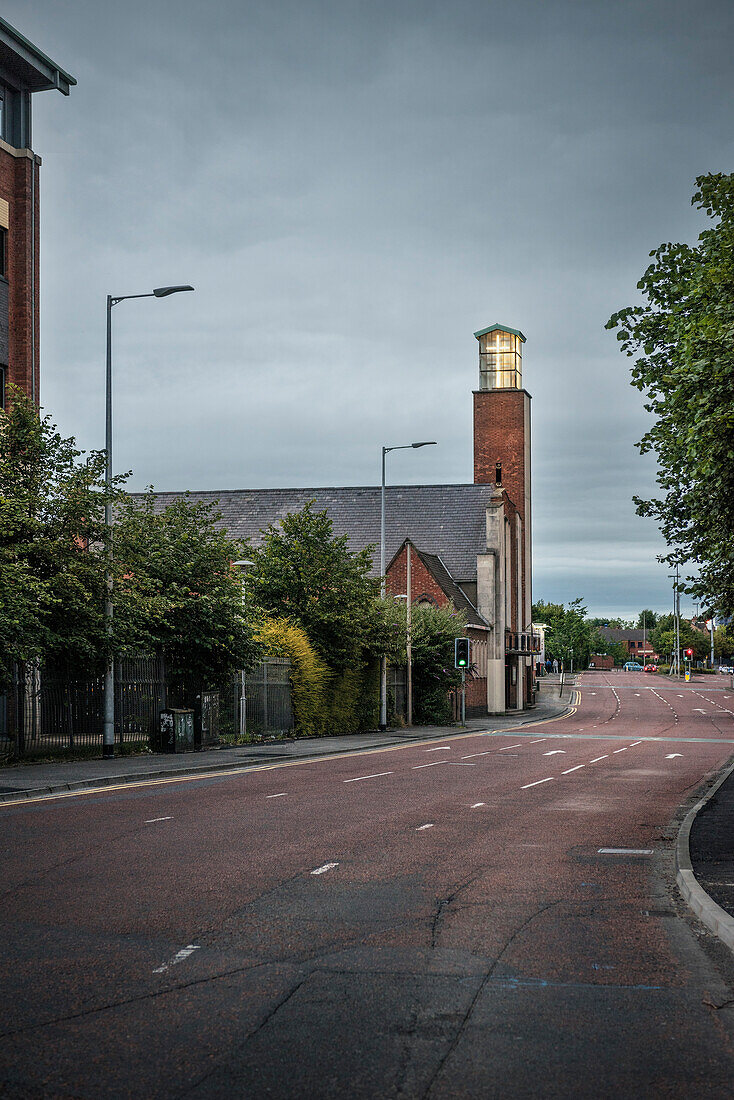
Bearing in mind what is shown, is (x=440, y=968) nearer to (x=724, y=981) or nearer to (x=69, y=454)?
(x=724, y=981)

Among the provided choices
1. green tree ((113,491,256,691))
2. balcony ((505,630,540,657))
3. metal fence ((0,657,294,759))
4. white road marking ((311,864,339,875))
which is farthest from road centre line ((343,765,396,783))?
balcony ((505,630,540,657))

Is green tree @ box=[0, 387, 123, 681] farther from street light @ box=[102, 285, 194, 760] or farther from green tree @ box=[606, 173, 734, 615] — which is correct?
green tree @ box=[606, 173, 734, 615]

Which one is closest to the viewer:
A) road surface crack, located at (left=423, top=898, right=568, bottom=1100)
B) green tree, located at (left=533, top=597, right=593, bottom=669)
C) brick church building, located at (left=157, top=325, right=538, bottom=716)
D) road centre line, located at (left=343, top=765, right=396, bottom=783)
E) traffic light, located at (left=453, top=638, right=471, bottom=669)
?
road surface crack, located at (left=423, top=898, right=568, bottom=1100)

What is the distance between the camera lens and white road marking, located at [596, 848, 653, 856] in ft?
40.1

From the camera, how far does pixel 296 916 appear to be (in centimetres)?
855

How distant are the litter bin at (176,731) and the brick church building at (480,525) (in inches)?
1162

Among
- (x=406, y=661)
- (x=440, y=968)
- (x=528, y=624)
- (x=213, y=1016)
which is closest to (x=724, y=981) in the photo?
(x=440, y=968)

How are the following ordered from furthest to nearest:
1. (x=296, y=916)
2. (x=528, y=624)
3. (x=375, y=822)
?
(x=528, y=624), (x=375, y=822), (x=296, y=916)

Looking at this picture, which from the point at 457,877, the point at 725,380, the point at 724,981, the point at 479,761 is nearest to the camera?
the point at 724,981

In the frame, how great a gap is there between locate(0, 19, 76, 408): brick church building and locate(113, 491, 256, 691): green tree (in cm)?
563

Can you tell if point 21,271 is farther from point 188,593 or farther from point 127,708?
point 127,708

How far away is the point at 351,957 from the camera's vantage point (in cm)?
724

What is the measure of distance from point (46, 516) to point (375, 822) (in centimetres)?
1241

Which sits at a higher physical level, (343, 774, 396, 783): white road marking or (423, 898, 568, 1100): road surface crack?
(423, 898, 568, 1100): road surface crack
